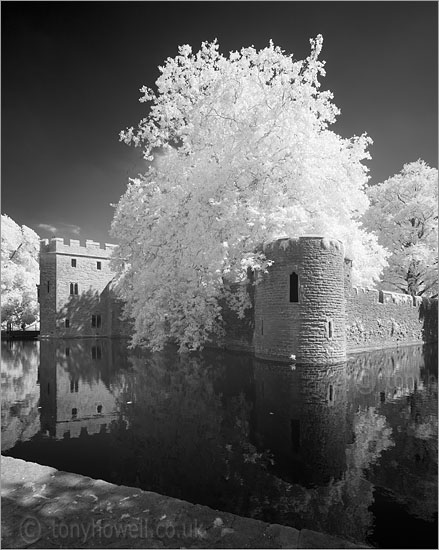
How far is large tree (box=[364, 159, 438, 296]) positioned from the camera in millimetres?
26844

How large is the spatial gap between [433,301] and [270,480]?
26.4 m

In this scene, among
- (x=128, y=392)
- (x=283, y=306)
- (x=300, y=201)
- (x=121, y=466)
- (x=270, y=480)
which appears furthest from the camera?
(x=300, y=201)

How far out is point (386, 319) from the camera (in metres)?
22.0

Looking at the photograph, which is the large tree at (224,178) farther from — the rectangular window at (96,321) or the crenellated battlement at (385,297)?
the rectangular window at (96,321)

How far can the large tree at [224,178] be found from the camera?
54.1 ft

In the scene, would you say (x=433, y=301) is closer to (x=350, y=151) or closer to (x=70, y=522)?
(x=350, y=151)

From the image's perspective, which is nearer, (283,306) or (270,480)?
(270,480)

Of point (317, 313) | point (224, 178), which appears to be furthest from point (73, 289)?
point (317, 313)

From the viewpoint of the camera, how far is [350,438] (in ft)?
21.0

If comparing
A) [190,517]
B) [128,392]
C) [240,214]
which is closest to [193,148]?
[240,214]

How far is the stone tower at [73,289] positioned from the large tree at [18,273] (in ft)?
8.04

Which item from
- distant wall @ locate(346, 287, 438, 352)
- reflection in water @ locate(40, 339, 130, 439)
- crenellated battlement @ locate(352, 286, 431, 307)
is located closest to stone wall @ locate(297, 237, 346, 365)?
distant wall @ locate(346, 287, 438, 352)

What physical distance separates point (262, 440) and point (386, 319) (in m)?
17.9

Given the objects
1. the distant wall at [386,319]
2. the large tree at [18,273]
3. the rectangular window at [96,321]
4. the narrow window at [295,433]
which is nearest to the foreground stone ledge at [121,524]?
the narrow window at [295,433]
